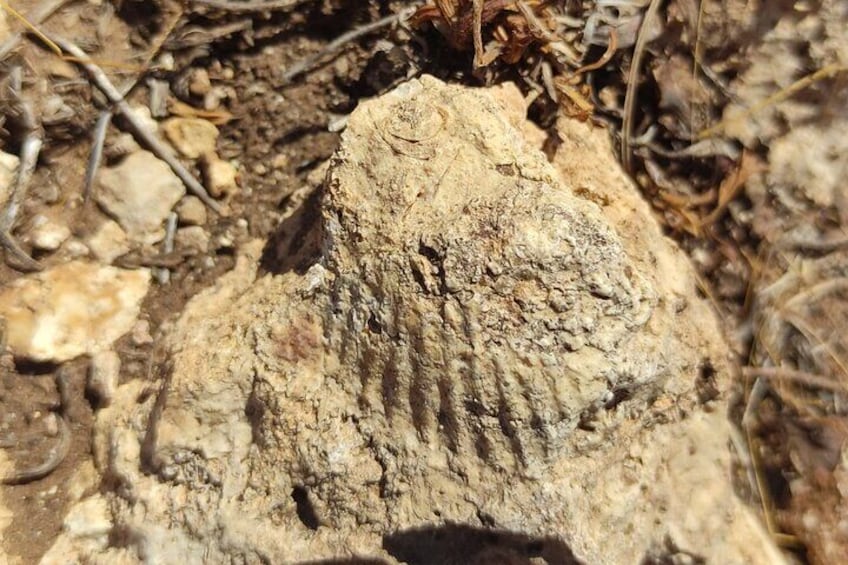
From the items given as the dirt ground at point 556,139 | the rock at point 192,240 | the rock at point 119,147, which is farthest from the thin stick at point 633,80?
the rock at point 119,147

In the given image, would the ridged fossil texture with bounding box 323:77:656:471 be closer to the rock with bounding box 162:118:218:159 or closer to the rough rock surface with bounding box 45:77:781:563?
the rough rock surface with bounding box 45:77:781:563

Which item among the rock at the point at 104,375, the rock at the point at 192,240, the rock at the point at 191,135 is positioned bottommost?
the rock at the point at 104,375

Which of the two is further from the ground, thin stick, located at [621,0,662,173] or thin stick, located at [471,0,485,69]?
thin stick, located at [471,0,485,69]

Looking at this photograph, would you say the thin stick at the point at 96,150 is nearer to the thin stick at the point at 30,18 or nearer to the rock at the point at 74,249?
the rock at the point at 74,249

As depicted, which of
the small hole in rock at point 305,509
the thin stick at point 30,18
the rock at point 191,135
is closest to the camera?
the small hole in rock at point 305,509

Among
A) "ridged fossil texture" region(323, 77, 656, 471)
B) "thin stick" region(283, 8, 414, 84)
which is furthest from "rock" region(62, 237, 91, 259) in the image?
"ridged fossil texture" region(323, 77, 656, 471)

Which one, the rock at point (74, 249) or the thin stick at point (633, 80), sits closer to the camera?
the rock at point (74, 249)
